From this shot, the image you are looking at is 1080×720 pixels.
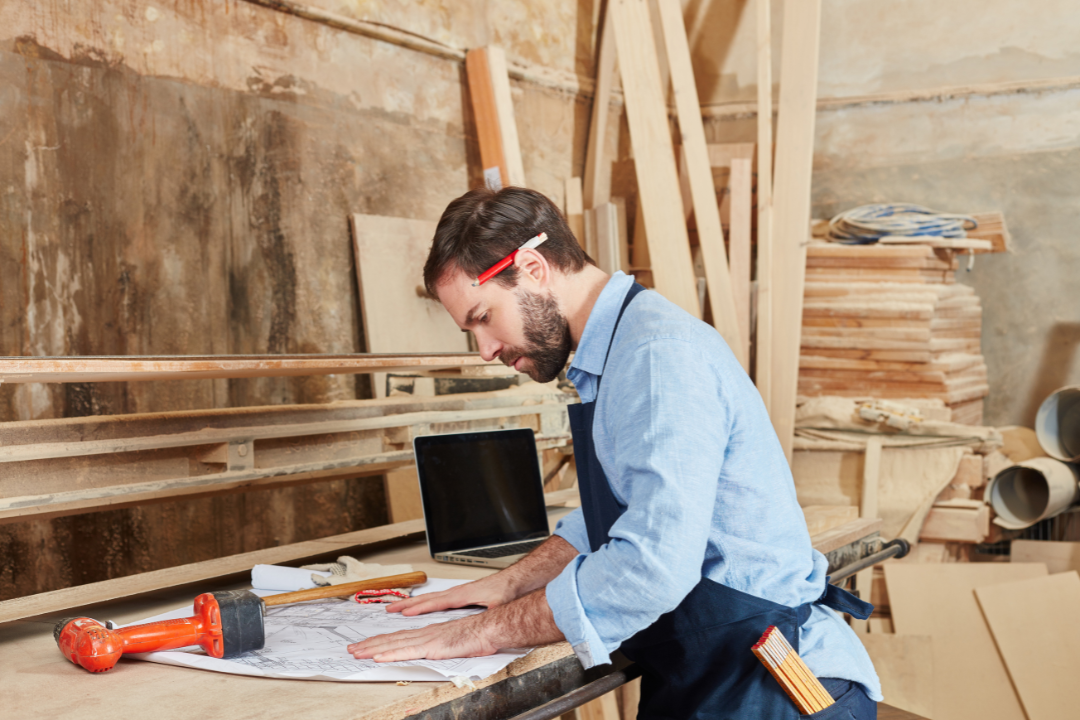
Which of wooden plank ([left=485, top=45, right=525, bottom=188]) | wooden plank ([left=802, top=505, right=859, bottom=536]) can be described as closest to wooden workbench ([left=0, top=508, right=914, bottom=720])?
wooden plank ([left=802, top=505, right=859, bottom=536])

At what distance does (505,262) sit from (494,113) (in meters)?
4.16

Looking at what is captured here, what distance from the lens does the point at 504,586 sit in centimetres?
180

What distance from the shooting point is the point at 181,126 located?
438 centimetres

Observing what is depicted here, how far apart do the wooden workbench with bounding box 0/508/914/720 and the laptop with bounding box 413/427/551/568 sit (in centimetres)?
76

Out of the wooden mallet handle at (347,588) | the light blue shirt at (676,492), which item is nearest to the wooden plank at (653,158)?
the wooden mallet handle at (347,588)

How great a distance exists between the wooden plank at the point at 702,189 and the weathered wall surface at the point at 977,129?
5.71 ft

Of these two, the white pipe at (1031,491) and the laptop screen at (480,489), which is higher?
the laptop screen at (480,489)

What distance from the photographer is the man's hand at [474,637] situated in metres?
1.38

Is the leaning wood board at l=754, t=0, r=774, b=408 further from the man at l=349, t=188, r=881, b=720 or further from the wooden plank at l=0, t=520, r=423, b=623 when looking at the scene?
the man at l=349, t=188, r=881, b=720

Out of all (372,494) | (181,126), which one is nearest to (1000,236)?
(372,494)

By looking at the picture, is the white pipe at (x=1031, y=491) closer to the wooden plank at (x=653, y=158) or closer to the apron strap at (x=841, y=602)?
the wooden plank at (x=653, y=158)

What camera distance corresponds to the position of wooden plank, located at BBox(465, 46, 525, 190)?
5.43 metres

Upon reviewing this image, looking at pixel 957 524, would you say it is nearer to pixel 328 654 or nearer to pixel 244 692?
pixel 328 654

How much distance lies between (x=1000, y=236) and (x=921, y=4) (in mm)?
1924
